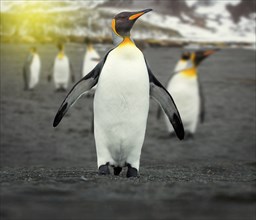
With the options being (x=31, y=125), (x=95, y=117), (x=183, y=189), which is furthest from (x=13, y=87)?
(x=183, y=189)

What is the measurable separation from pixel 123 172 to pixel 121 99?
0.68 metres

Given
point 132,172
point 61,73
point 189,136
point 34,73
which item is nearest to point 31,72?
point 34,73

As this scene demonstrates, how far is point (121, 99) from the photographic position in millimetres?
2156

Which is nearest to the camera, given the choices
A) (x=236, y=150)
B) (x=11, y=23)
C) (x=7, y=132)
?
(x=236, y=150)

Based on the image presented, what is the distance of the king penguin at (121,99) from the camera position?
2.16m

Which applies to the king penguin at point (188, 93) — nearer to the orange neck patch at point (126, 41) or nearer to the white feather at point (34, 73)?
the orange neck patch at point (126, 41)

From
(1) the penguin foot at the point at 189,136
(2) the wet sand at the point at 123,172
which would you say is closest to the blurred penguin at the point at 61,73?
(2) the wet sand at the point at 123,172

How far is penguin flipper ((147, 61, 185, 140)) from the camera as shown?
7.64 feet

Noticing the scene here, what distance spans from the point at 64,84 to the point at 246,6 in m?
48.2

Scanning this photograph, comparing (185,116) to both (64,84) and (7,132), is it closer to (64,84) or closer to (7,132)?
(7,132)

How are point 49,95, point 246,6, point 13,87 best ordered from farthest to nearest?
point 246,6, point 13,87, point 49,95

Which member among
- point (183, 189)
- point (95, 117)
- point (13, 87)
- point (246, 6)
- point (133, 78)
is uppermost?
point (246, 6)

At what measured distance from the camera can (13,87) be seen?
948cm

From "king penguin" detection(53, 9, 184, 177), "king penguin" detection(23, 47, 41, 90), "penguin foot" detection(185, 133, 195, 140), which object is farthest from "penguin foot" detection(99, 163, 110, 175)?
"king penguin" detection(23, 47, 41, 90)
